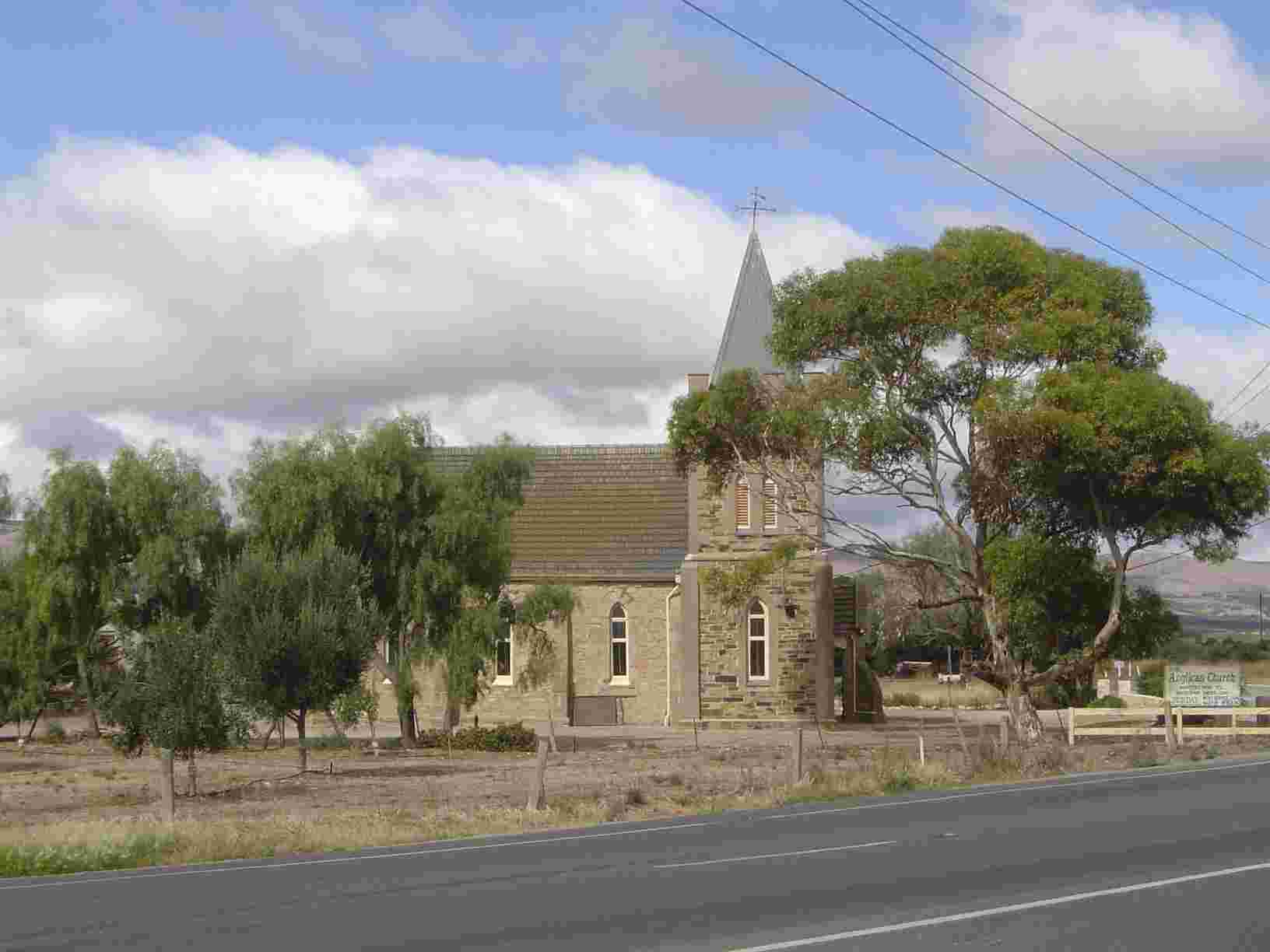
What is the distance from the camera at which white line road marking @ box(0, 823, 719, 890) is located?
14914mm

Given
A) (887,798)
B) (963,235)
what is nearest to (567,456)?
(963,235)

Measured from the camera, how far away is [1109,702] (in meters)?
48.9

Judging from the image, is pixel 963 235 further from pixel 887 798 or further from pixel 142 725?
pixel 142 725

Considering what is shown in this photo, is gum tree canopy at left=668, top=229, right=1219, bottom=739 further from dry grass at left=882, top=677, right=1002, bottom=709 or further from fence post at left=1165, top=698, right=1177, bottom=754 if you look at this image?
dry grass at left=882, top=677, right=1002, bottom=709

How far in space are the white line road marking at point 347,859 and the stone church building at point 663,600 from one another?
67.9 ft

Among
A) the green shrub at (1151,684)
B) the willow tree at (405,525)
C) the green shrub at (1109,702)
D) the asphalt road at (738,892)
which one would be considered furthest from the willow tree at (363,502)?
the green shrub at (1151,684)

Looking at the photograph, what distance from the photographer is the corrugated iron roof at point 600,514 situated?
4381 cm

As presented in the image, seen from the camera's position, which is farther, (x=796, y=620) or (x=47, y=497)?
(x=796, y=620)

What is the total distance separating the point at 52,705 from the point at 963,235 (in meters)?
26.9

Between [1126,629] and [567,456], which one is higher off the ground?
[567,456]

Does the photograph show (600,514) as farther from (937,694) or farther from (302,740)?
(937,694)

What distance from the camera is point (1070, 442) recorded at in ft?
97.1

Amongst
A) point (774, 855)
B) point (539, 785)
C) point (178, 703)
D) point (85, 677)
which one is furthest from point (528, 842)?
point (85, 677)

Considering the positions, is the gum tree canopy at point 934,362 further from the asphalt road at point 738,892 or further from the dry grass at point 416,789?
the asphalt road at point 738,892
